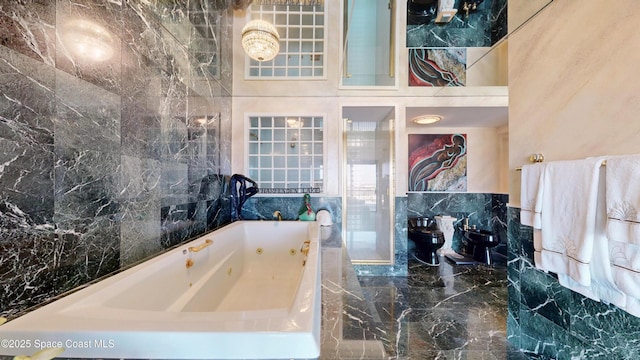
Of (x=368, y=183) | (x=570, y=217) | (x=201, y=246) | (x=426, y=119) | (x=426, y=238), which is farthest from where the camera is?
(x=368, y=183)

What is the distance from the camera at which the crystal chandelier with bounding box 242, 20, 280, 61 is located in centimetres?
198

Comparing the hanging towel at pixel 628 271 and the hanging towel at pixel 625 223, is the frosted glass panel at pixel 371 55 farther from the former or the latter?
the hanging towel at pixel 628 271

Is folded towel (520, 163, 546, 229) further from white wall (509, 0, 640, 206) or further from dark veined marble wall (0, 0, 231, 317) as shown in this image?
dark veined marble wall (0, 0, 231, 317)

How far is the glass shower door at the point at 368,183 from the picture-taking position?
116 inches

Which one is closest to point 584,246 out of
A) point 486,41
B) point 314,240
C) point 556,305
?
point 556,305

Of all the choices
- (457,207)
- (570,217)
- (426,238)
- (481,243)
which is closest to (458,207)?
(457,207)

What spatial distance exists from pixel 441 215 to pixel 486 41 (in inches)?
101

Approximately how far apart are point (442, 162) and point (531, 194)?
2.19 meters

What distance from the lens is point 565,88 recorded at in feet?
4.02

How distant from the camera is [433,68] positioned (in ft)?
9.46

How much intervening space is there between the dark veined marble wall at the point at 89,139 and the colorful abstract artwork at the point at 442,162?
324 cm

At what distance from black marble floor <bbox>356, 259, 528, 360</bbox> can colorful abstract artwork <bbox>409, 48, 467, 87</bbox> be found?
100 inches

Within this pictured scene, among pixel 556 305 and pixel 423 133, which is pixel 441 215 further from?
pixel 556 305

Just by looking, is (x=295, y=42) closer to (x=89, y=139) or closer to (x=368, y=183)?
(x=368, y=183)
